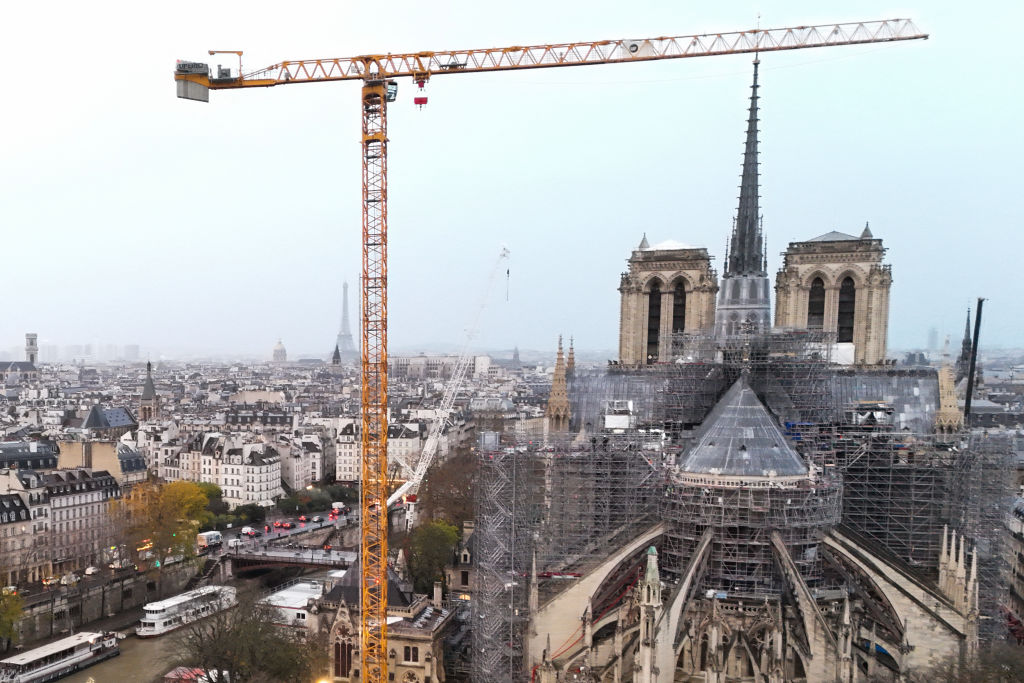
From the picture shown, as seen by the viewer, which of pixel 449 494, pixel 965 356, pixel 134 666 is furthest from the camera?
pixel 965 356

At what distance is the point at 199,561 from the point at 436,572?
46.9 ft

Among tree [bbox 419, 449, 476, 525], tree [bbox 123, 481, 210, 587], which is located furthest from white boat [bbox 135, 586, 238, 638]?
tree [bbox 419, 449, 476, 525]

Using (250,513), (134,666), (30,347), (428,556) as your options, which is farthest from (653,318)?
(30,347)

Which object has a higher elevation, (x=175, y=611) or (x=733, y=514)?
(x=733, y=514)

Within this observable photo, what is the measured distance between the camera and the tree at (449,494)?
51062 mm

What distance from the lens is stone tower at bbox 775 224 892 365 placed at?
39.4 metres

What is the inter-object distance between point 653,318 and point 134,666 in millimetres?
29756

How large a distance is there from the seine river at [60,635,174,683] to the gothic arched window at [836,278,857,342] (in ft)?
108

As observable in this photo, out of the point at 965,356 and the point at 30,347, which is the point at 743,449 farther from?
the point at 30,347

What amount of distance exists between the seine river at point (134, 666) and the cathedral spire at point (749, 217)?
98.1 ft

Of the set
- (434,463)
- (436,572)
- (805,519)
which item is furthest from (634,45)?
(434,463)

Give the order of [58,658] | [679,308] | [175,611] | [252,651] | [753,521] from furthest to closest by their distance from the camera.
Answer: [679,308] → [175,611] → [58,658] → [252,651] → [753,521]

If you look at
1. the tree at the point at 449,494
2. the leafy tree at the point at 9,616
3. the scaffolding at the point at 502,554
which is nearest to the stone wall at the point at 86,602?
the leafy tree at the point at 9,616

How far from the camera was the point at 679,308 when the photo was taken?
45031 millimetres
